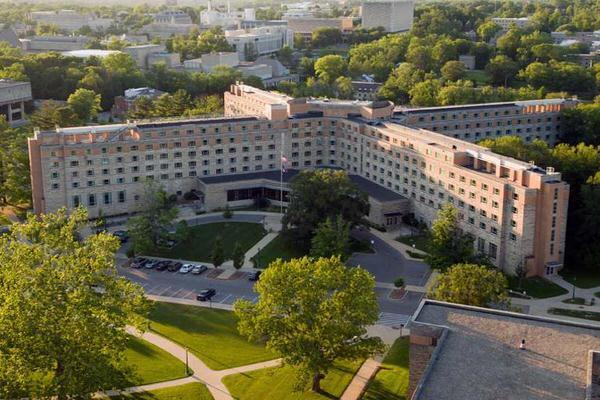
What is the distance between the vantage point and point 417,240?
9344 cm

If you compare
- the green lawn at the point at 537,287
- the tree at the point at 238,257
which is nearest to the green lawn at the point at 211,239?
the tree at the point at 238,257

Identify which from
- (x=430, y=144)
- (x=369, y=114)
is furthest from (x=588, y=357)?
(x=369, y=114)

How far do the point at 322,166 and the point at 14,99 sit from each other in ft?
256

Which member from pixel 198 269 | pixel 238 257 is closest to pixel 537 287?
pixel 238 257

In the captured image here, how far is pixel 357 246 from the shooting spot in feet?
300

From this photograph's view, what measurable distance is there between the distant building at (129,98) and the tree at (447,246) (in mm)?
97105

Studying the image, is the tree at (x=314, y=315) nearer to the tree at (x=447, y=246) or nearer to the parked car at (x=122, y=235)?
the tree at (x=447, y=246)

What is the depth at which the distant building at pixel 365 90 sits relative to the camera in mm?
183000

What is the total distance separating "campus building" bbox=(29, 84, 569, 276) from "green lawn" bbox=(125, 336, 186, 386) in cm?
3802

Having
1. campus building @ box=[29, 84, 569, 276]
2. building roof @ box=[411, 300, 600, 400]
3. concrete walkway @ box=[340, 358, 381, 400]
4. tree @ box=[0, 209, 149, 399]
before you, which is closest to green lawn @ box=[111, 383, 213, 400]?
tree @ box=[0, 209, 149, 399]

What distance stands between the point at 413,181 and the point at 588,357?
51250 mm

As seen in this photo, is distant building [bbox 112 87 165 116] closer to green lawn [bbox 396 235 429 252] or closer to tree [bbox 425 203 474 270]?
green lawn [bbox 396 235 429 252]

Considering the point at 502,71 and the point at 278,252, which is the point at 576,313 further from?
the point at 502,71

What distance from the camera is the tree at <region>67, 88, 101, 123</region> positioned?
6083 inches
